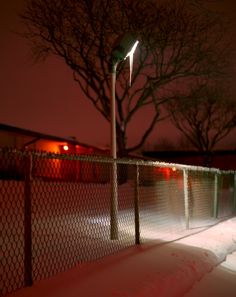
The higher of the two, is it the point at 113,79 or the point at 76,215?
the point at 113,79

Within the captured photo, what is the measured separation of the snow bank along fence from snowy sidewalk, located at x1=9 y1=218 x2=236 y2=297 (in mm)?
268

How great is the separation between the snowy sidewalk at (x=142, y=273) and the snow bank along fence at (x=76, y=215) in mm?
268

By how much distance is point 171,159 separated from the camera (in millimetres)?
49812

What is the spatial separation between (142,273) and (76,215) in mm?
2870

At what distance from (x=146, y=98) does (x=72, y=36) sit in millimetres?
5283

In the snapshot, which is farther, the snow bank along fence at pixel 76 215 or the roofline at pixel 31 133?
the roofline at pixel 31 133

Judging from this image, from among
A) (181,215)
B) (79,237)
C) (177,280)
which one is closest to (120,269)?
(177,280)

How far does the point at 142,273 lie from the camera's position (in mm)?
5480

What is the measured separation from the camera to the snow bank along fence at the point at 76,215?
496cm

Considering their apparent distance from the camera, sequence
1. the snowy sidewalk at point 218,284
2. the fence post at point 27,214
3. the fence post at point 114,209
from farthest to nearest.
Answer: the fence post at point 114,209 → the snowy sidewalk at point 218,284 → the fence post at point 27,214

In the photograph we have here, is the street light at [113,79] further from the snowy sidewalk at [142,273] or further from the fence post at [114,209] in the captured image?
the snowy sidewalk at [142,273]

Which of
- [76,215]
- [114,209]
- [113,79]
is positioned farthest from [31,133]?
[114,209]

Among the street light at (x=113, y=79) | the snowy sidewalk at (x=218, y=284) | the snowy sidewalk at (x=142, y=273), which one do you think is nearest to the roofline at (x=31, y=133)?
the street light at (x=113, y=79)

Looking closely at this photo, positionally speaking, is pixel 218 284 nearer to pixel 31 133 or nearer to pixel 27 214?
pixel 27 214
